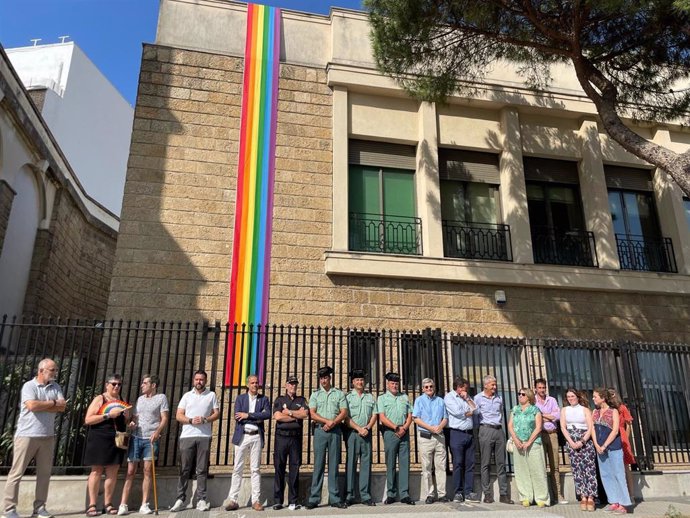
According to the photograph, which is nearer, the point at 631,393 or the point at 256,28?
the point at 631,393

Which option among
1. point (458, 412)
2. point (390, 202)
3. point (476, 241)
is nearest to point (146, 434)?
point (458, 412)

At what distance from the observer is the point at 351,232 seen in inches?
423

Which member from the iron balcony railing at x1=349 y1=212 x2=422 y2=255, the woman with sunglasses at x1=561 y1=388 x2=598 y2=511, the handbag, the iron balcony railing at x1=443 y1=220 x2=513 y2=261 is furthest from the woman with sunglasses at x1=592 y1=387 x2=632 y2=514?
the iron balcony railing at x1=349 y1=212 x2=422 y2=255

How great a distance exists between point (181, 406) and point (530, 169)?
9121mm

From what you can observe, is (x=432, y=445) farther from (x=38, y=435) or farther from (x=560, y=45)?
(x=560, y=45)

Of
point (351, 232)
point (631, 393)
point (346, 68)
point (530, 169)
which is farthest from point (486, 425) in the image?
point (346, 68)

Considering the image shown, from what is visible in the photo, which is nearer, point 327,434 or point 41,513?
point 41,513

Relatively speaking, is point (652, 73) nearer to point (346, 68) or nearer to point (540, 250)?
point (540, 250)

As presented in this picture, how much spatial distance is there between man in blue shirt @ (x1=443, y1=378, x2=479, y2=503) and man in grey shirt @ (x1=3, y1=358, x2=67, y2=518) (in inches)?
192

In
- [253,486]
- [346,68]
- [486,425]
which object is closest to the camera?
[253,486]

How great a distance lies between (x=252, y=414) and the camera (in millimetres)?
6676

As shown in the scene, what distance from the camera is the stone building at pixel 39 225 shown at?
11930mm

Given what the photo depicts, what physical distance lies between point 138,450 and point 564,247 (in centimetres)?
924

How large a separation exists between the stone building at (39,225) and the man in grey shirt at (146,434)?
7203 millimetres
